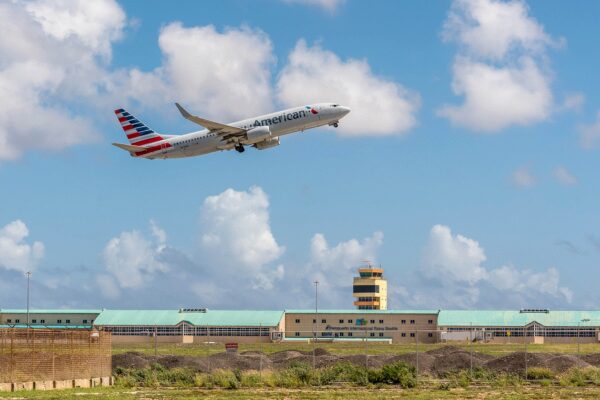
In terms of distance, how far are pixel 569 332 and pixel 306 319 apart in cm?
4271

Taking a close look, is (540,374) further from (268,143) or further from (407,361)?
(268,143)

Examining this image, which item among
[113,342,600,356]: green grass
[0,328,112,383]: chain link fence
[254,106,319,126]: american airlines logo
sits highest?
[254,106,319,126]: american airlines logo

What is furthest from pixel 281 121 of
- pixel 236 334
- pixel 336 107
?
pixel 236 334

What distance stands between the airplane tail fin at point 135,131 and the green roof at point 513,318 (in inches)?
3183

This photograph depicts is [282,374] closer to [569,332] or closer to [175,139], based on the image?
[175,139]

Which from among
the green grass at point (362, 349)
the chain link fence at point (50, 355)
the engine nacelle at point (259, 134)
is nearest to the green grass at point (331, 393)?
the chain link fence at point (50, 355)

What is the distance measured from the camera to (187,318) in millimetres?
166250

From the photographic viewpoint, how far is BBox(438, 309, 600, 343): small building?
15312 cm

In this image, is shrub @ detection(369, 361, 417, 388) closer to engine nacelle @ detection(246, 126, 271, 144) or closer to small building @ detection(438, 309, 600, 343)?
engine nacelle @ detection(246, 126, 271, 144)

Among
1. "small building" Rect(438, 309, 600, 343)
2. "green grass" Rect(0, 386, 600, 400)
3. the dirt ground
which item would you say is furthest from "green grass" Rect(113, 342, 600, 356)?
"green grass" Rect(0, 386, 600, 400)

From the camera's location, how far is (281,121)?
77.4 meters

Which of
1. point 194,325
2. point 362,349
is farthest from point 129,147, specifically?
point 194,325

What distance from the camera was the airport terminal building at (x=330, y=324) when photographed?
512 feet

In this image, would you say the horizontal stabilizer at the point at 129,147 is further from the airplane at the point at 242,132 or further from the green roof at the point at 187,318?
the green roof at the point at 187,318
